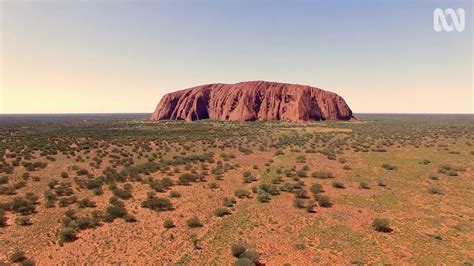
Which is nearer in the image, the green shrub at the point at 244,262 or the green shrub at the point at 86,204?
the green shrub at the point at 244,262

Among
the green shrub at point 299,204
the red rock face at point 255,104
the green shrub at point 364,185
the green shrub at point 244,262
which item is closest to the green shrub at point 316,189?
the green shrub at point 299,204

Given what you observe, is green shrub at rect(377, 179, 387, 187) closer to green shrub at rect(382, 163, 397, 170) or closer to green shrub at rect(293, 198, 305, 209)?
green shrub at rect(382, 163, 397, 170)

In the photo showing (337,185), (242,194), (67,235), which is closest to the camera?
(67,235)

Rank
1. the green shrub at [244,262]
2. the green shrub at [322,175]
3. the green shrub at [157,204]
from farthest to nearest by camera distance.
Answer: the green shrub at [322,175] < the green shrub at [157,204] < the green shrub at [244,262]

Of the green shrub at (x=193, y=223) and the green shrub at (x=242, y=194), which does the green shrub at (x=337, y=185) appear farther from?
the green shrub at (x=193, y=223)

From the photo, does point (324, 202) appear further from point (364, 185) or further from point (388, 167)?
point (388, 167)

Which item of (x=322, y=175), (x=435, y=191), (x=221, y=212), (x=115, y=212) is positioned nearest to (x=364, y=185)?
(x=322, y=175)

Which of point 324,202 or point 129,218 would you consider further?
point 324,202

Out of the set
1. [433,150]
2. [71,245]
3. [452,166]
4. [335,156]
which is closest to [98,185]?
[71,245]

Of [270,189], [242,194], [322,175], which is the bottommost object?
[242,194]
